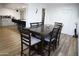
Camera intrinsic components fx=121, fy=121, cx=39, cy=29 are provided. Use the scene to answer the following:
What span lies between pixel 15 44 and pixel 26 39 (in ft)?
0.53

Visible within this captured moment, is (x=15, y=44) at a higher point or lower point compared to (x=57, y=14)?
lower

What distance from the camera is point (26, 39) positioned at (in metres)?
1.64

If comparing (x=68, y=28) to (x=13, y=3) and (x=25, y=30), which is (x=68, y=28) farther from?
(x=13, y=3)

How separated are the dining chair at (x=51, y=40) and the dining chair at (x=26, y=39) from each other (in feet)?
0.40

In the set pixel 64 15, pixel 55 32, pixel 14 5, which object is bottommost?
pixel 55 32

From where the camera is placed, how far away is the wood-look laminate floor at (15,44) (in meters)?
1.61

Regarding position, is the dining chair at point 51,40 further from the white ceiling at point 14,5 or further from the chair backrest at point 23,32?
the white ceiling at point 14,5

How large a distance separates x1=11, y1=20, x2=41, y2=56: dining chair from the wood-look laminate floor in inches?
2.1

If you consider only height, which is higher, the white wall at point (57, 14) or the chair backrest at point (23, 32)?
the white wall at point (57, 14)

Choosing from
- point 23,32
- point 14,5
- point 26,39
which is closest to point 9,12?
point 14,5

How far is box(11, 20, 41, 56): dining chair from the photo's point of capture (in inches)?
63.4

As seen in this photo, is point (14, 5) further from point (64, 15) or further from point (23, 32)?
point (64, 15)

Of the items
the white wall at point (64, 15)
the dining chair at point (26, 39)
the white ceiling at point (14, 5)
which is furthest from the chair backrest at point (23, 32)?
the white wall at point (64, 15)

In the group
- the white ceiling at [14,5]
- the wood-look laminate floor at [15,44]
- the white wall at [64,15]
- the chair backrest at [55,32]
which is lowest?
the wood-look laminate floor at [15,44]
